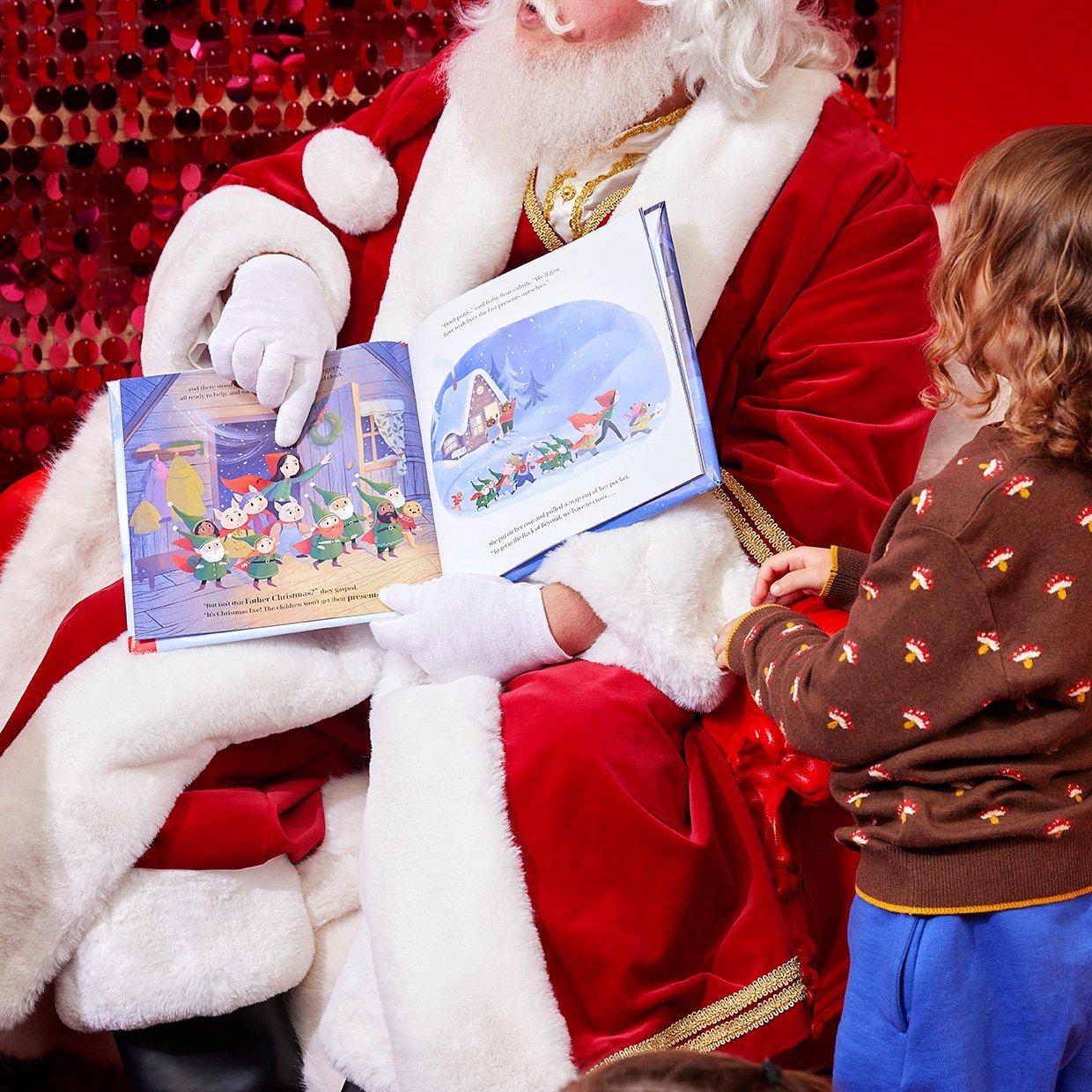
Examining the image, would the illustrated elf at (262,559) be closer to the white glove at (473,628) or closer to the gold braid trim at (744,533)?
the white glove at (473,628)

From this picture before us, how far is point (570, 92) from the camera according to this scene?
1.43 meters

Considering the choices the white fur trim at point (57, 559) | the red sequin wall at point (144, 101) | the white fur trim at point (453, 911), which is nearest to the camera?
the white fur trim at point (453, 911)

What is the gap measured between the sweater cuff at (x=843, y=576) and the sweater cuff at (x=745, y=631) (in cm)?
5

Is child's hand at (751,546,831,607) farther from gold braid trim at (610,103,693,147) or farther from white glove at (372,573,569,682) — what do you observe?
gold braid trim at (610,103,693,147)

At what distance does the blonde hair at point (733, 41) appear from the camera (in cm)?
133

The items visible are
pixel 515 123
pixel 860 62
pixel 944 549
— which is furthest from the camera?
pixel 860 62

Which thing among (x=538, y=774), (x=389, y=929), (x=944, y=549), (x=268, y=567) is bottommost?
(x=389, y=929)

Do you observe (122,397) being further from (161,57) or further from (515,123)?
(161,57)

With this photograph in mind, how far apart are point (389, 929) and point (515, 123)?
0.90 metres

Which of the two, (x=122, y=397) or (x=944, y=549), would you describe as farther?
(x=122, y=397)

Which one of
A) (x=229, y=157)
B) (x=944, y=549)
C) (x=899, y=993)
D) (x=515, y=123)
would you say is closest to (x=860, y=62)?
(x=515, y=123)

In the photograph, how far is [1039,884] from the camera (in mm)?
950

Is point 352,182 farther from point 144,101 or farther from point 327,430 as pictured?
point 144,101

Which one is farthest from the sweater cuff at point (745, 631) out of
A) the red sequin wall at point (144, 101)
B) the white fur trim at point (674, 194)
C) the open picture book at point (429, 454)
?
the red sequin wall at point (144, 101)
